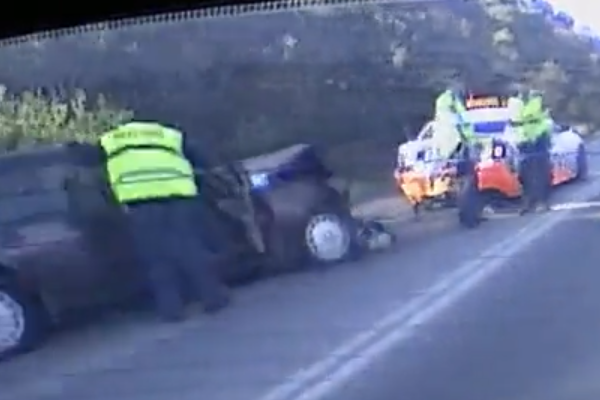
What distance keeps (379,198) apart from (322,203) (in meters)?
0.07

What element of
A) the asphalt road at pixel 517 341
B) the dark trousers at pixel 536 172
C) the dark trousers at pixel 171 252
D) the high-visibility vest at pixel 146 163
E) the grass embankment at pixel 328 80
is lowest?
the asphalt road at pixel 517 341

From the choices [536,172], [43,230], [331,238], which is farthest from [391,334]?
[43,230]

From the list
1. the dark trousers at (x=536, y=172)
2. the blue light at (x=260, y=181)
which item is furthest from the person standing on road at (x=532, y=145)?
the blue light at (x=260, y=181)

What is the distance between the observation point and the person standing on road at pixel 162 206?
54.8 inches

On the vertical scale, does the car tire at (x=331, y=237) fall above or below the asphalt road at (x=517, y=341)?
above

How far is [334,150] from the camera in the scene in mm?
1397

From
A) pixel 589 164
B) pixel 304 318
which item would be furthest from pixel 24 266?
pixel 589 164

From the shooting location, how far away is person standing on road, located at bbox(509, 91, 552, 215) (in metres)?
1.36

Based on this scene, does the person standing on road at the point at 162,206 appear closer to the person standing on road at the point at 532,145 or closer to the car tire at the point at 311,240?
the car tire at the point at 311,240

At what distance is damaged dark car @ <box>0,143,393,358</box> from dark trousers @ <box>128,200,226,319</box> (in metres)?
0.01

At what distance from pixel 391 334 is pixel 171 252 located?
25cm

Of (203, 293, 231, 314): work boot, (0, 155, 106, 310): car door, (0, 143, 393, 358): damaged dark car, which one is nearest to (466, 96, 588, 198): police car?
(0, 143, 393, 358): damaged dark car

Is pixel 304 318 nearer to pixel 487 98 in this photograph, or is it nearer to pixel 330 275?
A: pixel 330 275

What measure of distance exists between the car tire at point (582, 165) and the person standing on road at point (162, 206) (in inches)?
15.3
